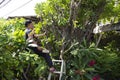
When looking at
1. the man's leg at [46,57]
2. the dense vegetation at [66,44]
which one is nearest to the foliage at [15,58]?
the dense vegetation at [66,44]

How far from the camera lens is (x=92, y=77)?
7.91 m

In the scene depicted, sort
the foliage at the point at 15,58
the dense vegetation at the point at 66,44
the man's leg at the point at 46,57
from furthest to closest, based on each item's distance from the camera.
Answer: the man's leg at the point at 46,57, the dense vegetation at the point at 66,44, the foliage at the point at 15,58

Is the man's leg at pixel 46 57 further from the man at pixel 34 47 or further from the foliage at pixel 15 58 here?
the foliage at pixel 15 58

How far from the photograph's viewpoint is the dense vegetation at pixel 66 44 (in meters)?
7.76

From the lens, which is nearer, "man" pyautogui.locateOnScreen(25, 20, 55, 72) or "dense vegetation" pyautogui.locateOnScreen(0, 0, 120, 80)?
"dense vegetation" pyautogui.locateOnScreen(0, 0, 120, 80)

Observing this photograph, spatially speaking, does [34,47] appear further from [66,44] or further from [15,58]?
[66,44]

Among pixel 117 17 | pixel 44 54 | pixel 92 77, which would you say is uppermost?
pixel 117 17

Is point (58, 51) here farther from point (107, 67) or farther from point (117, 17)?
point (117, 17)

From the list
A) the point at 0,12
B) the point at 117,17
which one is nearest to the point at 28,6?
the point at 0,12

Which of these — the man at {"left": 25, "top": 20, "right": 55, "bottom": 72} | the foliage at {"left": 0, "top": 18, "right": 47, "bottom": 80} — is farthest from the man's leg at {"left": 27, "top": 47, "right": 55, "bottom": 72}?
the foliage at {"left": 0, "top": 18, "right": 47, "bottom": 80}

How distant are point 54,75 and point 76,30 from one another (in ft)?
4.59

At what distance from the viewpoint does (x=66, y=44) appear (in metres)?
8.48

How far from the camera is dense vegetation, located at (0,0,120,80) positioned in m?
7.76

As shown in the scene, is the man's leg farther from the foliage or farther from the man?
the foliage
